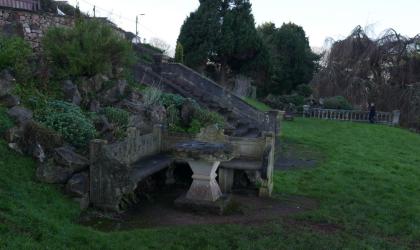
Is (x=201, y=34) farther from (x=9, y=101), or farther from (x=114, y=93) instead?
(x=9, y=101)

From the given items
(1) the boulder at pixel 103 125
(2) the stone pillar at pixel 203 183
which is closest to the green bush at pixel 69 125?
(1) the boulder at pixel 103 125

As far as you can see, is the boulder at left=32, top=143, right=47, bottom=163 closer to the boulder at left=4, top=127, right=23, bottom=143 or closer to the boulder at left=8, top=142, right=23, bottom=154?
the boulder at left=8, top=142, right=23, bottom=154

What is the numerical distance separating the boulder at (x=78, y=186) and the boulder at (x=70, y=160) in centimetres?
14

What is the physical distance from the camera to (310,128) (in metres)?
21.3

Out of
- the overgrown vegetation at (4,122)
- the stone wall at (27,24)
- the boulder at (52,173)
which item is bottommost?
the boulder at (52,173)

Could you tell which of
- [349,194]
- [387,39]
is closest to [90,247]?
[349,194]

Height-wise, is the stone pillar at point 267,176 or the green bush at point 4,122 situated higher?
the green bush at point 4,122

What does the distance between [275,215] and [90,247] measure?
345 centimetres

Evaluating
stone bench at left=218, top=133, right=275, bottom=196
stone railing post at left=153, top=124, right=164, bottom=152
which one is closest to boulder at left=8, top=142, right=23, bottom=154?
stone railing post at left=153, top=124, right=164, bottom=152

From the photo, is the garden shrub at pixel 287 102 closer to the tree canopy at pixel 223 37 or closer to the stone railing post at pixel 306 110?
the stone railing post at pixel 306 110

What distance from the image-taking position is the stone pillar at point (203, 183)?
7.45 meters

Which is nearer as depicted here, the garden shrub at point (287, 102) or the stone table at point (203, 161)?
the stone table at point (203, 161)

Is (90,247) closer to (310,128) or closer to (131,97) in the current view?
(131,97)

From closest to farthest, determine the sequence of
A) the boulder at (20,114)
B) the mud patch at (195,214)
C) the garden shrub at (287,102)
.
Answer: the mud patch at (195,214) < the boulder at (20,114) < the garden shrub at (287,102)
